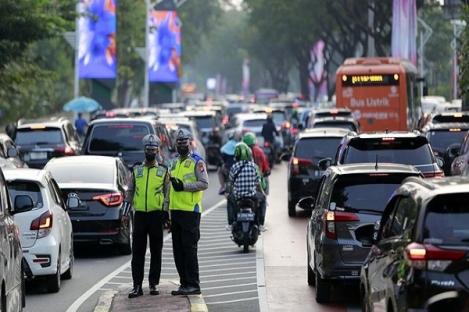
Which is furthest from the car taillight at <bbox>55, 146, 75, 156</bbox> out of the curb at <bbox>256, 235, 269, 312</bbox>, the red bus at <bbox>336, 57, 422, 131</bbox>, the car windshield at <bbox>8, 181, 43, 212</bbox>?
the car windshield at <bbox>8, 181, 43, 212</bbox>

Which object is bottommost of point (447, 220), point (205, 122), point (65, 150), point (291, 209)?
point (291, 209)

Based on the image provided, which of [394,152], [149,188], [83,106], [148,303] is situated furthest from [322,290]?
[83,106]

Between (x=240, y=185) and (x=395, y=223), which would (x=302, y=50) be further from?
(x=395, y=223)

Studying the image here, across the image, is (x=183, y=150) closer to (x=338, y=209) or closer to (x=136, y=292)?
(x=136, y=292)

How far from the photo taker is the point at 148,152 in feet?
53.2

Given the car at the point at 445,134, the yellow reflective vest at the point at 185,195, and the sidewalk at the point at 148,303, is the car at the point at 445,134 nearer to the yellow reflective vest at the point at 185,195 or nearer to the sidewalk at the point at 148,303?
the yellow reflective vest at the point at 185,195

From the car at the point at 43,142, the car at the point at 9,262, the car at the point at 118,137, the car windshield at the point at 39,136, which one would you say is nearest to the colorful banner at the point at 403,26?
the car at the point at 43,142

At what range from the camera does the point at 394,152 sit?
2116 cm

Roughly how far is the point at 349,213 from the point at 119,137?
13.5 meters

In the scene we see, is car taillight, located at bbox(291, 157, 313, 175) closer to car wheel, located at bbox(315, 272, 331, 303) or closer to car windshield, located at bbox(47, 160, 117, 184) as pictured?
car windshield, located at bbox(47, 160, 117, 184)

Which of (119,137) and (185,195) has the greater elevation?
(119,137)

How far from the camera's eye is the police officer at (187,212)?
16125mm

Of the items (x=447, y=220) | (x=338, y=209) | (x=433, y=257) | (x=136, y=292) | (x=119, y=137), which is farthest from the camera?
(x=119, y=137)

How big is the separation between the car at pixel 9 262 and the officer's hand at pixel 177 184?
253cm
